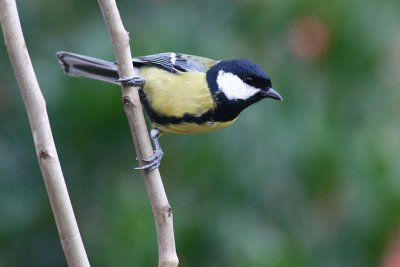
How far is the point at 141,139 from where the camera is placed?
162cm

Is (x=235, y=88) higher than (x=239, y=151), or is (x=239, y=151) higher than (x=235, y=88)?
(x=235, y=88)

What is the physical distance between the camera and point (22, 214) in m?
2.94

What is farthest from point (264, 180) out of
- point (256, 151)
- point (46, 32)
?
point (46, 32)

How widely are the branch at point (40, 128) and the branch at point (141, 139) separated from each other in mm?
263

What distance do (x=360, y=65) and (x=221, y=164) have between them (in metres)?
0.77

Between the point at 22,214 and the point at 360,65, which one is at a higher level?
the point at 360,65

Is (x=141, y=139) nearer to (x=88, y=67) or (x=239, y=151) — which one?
(x=88, y=67)

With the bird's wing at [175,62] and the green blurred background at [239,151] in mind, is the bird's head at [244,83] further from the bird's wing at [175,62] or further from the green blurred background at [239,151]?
the green blurred background at [239,151]

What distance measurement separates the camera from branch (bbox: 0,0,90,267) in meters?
1.23

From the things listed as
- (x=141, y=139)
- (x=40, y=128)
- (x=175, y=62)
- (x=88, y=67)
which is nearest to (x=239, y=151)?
(x=175, y=62)

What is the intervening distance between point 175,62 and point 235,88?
0.25 metres

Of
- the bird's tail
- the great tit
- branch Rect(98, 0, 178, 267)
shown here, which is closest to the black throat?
the great tit

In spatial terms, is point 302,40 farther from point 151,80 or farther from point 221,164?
point 151,80

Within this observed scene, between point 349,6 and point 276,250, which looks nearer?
point 276,250
